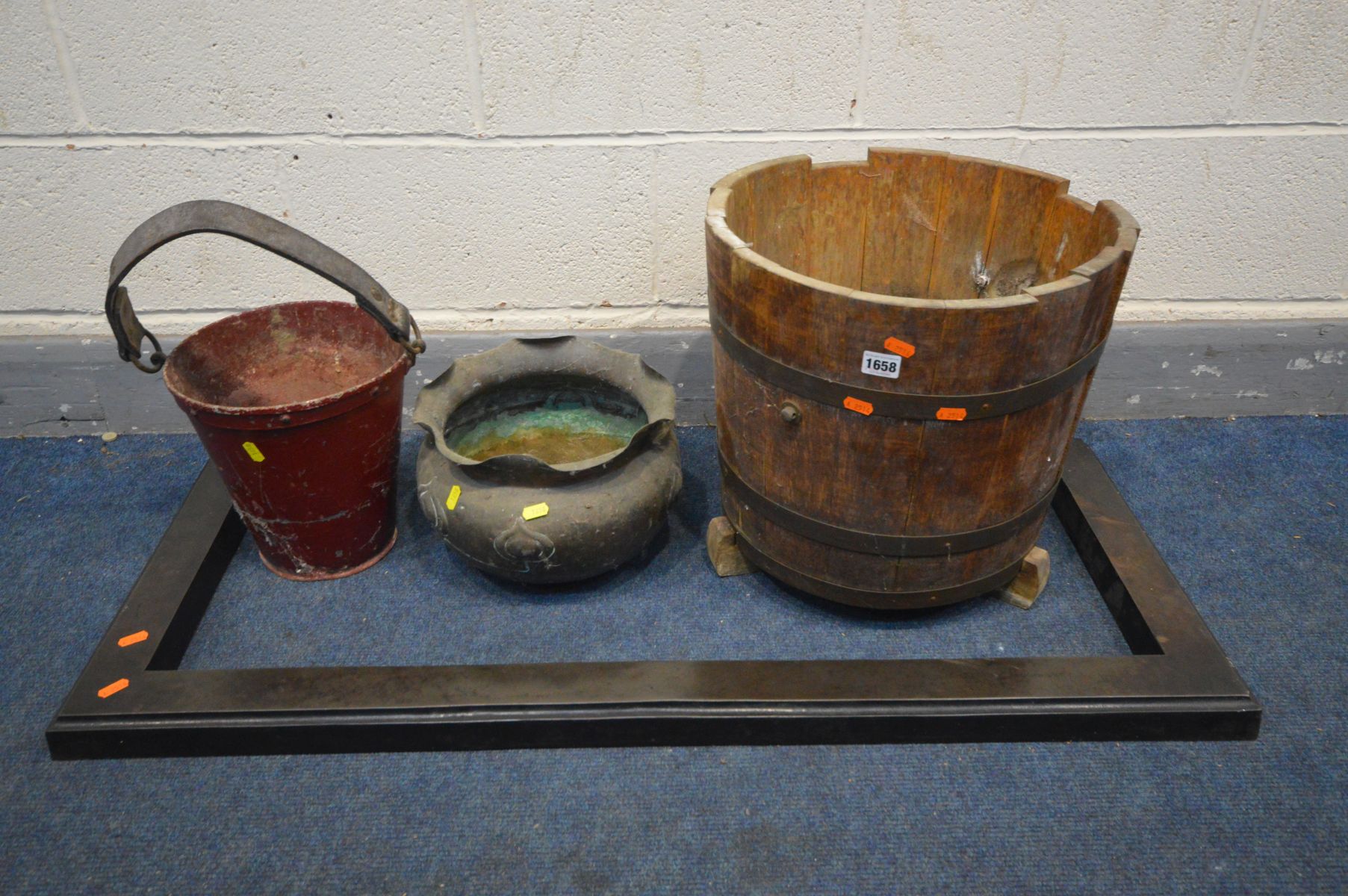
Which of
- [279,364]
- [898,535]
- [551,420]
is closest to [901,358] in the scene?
[898,535]

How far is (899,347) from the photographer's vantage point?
59.8 inches

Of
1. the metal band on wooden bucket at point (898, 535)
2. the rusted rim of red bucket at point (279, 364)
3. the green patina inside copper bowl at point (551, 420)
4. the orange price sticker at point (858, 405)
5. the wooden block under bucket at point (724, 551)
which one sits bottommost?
the wooden block under bucket at point (724, 551)

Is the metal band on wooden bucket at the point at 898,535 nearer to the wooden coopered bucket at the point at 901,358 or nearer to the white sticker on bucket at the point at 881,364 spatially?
the wooden coopered bucket at the point at 901,358

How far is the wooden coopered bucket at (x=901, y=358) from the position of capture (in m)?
1.54

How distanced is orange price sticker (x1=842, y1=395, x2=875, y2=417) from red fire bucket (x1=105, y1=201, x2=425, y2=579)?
2.95 ft

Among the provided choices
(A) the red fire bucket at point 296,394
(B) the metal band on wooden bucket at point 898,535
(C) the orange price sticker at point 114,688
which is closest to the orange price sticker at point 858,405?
(B) the metal band on wooden bucket at point 898,535

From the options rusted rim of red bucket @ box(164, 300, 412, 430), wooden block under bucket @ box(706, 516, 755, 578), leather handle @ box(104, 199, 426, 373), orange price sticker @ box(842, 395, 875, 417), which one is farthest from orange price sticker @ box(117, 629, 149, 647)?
orange price sticker @ box(842, 395, 875, 417)

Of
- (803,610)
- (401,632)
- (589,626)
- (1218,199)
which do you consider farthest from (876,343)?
(1218,199)

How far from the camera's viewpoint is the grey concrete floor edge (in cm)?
250

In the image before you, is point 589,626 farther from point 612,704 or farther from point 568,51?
point 568,51

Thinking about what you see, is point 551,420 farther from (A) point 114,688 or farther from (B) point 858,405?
(A) point 114,688

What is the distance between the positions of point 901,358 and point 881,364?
0.03 m

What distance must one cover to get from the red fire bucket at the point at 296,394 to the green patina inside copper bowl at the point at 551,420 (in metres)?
0.24

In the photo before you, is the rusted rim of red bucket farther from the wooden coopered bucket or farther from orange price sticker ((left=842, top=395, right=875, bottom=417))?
orange price sticker ((left=842, top=395, right=875, bottom=417))
